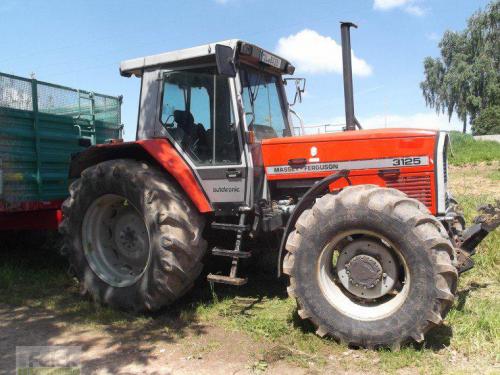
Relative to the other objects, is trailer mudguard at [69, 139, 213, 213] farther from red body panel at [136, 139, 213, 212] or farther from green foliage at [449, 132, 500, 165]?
green foliage at [449, 132, 500, 165]

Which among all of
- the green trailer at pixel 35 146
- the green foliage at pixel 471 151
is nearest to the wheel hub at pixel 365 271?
the green trailer at pixel 35 146

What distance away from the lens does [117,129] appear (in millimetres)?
7316

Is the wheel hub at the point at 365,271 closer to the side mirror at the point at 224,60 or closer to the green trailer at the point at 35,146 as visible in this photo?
the side mirror at the point at 224,60

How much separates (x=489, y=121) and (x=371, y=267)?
150ft

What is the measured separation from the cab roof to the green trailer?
1.41 metres

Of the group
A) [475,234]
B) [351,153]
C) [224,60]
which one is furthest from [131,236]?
[475,234]

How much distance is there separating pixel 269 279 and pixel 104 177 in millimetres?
2193

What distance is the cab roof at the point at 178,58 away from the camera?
179 inches

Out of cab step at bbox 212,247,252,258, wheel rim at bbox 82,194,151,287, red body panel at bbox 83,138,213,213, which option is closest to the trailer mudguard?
red body panel at bbox 83,138,213,213

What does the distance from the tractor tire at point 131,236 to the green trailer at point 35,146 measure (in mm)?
1029

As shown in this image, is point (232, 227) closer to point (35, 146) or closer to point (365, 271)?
point (365, 271)

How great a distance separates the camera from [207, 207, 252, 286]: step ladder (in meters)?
4.33

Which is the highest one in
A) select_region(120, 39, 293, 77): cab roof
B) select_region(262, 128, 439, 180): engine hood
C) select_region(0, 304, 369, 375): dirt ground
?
select_region(120, 39, 293, 77): cab roof

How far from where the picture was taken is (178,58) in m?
4.79
